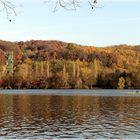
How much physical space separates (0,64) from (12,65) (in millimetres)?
5203

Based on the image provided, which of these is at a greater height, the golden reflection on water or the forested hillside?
the forested hillside

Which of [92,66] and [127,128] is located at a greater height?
[92,66]

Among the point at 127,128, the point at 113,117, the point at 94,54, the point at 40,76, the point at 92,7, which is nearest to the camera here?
the point at 92,7

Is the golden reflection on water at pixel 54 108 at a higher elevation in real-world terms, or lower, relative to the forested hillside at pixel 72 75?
lower

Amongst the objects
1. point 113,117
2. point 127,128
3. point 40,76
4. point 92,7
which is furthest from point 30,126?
point 40,76

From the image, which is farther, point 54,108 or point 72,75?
point 72,75

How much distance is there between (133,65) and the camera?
174 m

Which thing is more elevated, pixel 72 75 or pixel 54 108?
pixel 72 75

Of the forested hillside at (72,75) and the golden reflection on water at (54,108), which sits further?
the forested hillside at (72,75)

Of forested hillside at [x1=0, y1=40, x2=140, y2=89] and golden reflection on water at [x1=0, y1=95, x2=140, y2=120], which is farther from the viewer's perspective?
forested hillside at [x1=0, y1=40, x2=140, y2=89]

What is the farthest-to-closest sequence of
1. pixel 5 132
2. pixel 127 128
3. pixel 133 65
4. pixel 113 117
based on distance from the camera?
pixel 133 65, pixel 113 117, pixel 127 128, pixel 5 132

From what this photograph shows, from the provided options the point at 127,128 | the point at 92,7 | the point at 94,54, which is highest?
the point at 94,54

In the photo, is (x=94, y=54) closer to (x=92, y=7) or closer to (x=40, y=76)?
(x=40, y=76)

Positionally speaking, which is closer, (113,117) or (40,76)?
(113,117)
